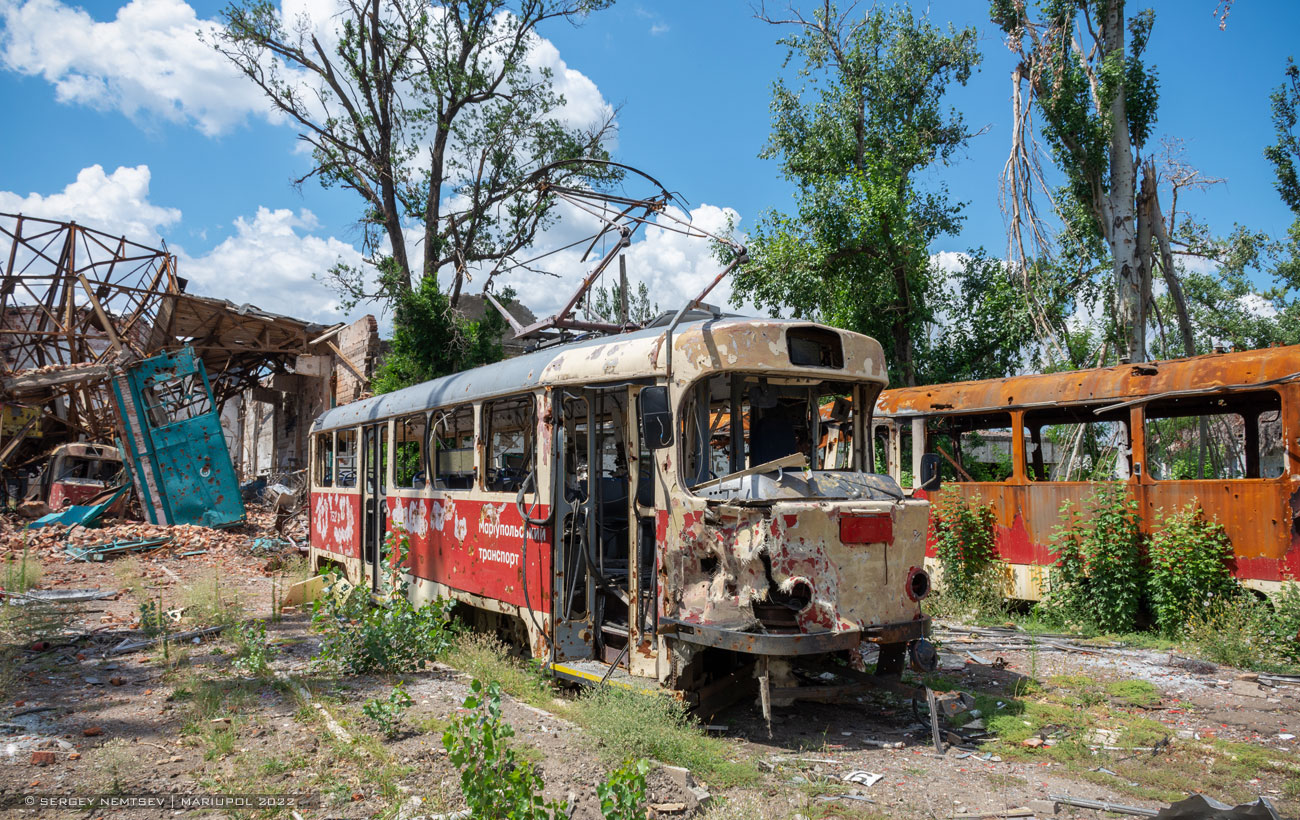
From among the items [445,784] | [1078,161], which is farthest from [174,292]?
[1078,161]

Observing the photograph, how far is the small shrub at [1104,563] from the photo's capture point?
9062 mm

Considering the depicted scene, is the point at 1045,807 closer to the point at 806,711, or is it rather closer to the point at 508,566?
the point at 806,711

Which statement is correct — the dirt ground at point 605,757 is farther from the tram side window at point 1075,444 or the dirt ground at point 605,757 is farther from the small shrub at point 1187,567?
the tram side window at point 1075,444

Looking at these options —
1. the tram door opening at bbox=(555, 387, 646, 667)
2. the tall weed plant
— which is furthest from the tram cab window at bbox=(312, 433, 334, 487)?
the tall weed plant

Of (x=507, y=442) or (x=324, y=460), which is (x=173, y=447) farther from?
(x=507, y=442)

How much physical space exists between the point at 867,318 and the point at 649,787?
14120 mm

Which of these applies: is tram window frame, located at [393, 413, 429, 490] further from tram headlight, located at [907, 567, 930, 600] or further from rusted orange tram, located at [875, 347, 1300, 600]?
rusted orange tram, located at [875, 347, 1300, 600]

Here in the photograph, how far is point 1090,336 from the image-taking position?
60.3 feet

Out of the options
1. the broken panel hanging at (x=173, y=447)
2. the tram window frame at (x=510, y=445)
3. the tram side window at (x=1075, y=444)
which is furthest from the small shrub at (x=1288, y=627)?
the broken panel hanging at (x=173, y=447)

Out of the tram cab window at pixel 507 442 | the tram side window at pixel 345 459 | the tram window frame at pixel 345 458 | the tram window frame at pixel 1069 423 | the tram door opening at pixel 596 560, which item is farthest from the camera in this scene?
the tram side window at pixel 345 459

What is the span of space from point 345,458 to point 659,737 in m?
8.51

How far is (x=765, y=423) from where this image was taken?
646 cm

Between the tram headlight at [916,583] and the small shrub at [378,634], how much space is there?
162 inches

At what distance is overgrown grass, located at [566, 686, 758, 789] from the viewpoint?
4.93 metres
